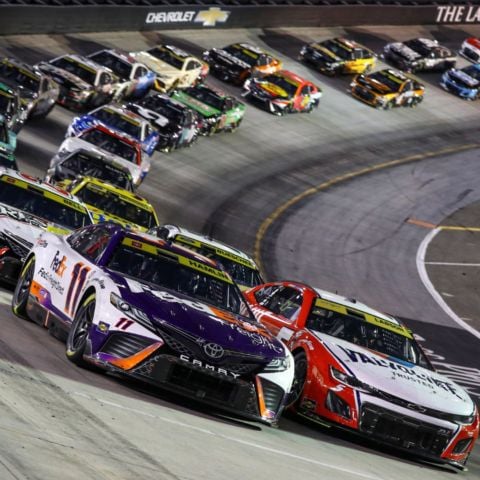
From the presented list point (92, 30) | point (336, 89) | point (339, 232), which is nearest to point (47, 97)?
point (339, 232)

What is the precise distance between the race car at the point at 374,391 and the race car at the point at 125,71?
1032 inches

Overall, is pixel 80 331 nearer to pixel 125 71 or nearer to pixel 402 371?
pixel 402 371

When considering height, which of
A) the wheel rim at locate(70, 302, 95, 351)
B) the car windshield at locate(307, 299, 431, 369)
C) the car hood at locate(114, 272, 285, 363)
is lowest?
the car windshield at locate(307, 299, 431, 369)

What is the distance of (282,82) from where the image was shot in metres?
47.2

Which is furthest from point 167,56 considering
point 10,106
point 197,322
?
point 197,322

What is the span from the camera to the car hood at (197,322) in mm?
11883

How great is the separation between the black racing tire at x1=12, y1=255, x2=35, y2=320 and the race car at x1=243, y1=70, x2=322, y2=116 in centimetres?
3208

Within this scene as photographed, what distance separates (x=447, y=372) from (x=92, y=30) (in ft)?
92.4

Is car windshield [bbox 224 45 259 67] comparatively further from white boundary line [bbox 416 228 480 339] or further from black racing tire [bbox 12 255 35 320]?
black racing tire [bbox 12 255 35 320]

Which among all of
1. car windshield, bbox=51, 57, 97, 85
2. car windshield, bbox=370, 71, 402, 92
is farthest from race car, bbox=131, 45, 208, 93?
car windshield, bbox=370, 71, 402, 92

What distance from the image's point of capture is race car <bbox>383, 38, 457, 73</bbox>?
59344mm

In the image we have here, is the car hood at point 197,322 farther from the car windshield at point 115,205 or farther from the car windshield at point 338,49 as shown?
the car windshield at point 338,49

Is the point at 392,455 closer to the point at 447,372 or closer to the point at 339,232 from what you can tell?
the point at 447,372

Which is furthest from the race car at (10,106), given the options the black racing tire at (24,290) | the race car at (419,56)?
the race car at (419,56)
